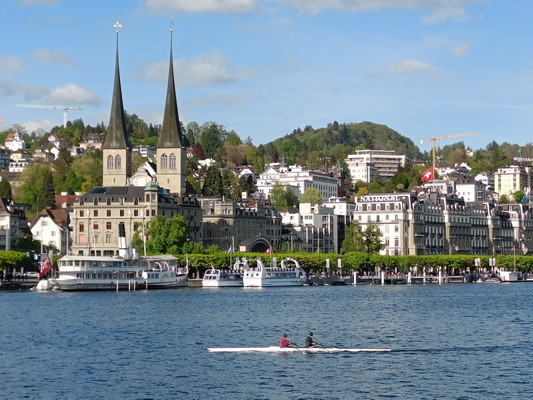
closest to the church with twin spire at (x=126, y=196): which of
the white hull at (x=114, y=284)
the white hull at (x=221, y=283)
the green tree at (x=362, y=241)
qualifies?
the white hull at (x=221, y=283)

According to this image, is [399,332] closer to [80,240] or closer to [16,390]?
[16,390]

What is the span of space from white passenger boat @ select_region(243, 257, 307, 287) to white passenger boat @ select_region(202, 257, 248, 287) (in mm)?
1037

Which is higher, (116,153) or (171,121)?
(171,121)

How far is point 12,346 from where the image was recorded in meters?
71.9

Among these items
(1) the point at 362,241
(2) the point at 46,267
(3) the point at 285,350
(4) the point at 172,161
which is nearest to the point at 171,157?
(4) the point at 172,161

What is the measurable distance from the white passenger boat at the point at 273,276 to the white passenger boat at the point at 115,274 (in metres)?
9.09

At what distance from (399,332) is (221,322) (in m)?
14.6

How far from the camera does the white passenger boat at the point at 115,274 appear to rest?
130 metres

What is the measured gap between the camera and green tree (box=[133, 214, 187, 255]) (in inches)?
6112

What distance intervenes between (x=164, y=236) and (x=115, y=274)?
72.6 feet

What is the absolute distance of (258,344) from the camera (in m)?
72.2

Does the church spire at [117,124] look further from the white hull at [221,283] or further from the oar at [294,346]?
the oar at [294,346]

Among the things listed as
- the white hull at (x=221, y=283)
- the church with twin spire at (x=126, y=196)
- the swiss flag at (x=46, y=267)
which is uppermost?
the church with twin spire at (x=126, y=196)

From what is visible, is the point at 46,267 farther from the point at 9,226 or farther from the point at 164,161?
the point at 164,161
